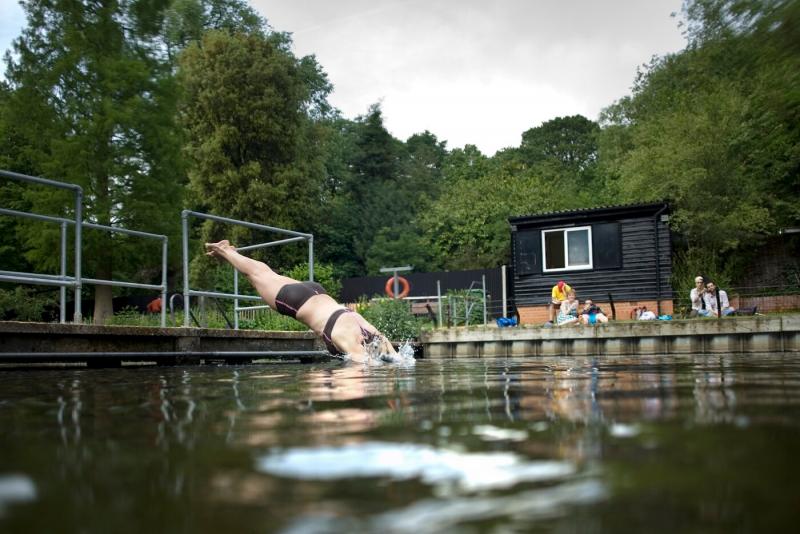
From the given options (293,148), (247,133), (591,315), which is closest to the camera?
(591,315)

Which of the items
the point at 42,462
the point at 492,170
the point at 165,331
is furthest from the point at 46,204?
the point at 492,170

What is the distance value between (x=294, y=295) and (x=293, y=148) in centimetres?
2787

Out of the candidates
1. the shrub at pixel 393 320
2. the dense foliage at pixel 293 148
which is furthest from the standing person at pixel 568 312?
the dense foliage at pixel 293 148

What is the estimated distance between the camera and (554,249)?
20.5 meters

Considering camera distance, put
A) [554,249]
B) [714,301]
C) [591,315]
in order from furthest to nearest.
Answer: [554,249] < [591,315] < [714,301]

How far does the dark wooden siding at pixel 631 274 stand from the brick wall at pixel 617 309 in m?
0.14

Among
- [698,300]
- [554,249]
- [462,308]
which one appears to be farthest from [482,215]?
[698,300]

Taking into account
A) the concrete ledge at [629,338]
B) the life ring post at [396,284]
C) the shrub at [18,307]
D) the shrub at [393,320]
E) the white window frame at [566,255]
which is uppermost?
the white window frame at [566,255]

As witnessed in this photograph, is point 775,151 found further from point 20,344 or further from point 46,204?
point 20,344

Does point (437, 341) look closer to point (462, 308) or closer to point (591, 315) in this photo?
point (462, 308)

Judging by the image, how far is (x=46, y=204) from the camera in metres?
18.0

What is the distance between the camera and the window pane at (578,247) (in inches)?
797

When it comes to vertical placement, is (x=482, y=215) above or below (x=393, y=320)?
above

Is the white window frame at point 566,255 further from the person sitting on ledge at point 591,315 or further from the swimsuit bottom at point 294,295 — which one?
the swimsuit bottom at point 294,295
